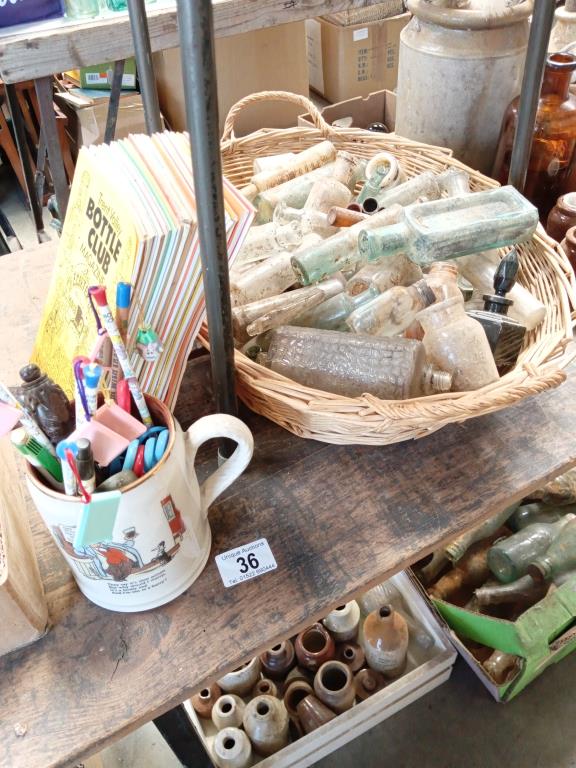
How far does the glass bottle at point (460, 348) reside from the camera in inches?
27.7

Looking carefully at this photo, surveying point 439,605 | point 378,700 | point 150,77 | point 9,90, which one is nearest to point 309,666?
point 378,700

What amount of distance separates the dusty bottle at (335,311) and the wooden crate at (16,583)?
0.42 meters

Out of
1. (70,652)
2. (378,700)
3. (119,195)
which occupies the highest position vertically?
(119,195)

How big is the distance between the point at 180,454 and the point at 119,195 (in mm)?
261

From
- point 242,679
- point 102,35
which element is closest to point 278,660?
point 242,679

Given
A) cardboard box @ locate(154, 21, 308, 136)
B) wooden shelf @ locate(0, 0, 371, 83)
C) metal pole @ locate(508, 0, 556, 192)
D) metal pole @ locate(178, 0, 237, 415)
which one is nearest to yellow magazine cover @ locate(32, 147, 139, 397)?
metal pole @ locate(178, 0, 237, 415)

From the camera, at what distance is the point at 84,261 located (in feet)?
2.20

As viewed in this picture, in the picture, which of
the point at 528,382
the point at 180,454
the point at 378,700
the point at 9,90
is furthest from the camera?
the point at 9,90

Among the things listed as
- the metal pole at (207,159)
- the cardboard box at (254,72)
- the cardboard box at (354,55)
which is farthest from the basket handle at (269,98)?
the cardboard box at (354,55)

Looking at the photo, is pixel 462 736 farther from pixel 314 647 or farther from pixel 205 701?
pixel 205 701

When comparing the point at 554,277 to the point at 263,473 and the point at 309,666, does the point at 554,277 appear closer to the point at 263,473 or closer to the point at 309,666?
the point at 263,473

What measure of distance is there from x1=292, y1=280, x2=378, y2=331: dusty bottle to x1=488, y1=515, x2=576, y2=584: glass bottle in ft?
2.05

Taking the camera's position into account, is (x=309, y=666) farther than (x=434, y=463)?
Yes

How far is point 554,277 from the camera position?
833mm
